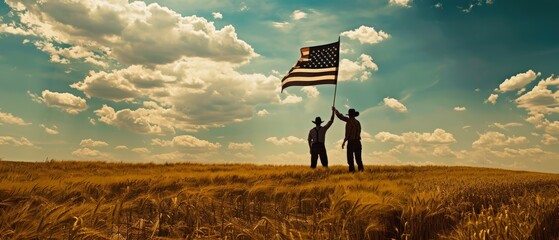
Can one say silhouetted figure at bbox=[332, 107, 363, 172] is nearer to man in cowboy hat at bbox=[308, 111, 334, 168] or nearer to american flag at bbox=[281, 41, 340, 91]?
man in cowboy hat at bbox=[308, 111, 334, 168]

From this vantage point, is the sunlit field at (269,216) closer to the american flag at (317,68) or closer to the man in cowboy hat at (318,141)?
the man in cowboy hat at (318,141)

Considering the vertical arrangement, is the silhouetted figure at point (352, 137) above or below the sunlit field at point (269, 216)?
above

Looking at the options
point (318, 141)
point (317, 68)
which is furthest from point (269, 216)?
point (317, 68)

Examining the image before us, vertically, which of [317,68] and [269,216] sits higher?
[317,68]

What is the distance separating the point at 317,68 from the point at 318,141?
9.55ft

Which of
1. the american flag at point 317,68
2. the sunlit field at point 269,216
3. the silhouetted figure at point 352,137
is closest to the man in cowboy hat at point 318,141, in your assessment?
the silhouetted figure at point 352,137

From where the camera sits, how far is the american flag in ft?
54.6

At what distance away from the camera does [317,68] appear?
16.7 m

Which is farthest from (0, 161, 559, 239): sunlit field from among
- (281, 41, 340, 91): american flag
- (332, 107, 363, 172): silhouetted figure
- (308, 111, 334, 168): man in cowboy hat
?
(281, 41, 340, 91): american flag

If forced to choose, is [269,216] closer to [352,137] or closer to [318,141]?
[352,137]

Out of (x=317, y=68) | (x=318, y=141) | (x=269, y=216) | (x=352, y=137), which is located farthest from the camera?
(x=317, y=68)

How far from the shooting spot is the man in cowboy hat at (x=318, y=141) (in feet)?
50.9

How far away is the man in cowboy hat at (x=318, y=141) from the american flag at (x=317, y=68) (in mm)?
1824

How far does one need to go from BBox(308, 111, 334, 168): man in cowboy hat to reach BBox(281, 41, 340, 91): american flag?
1.82 meters
